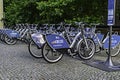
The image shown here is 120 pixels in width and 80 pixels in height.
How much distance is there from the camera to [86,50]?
330 inches

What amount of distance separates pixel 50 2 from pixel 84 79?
25.8ft

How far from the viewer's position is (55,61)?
26.1ft

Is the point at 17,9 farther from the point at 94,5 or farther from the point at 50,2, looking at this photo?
the point at 94,5

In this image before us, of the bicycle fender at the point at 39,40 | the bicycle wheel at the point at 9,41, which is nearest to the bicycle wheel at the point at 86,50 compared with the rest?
the bicycle fender at the point at 39,40

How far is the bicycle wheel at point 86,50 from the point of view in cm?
831

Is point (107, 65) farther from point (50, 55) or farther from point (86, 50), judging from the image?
point (50, 55)

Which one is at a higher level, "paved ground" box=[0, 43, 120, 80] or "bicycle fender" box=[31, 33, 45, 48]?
"bicycle fender" box=[31, 33, 45, 48]

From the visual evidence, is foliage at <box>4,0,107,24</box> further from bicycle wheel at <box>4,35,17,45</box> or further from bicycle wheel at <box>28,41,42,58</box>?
bicycle wheel at <box>28,41,42,58</box>

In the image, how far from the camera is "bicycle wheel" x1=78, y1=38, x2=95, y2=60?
831 centimetres

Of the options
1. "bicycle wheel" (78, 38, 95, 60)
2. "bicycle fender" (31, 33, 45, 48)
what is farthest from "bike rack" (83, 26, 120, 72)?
"bicycle fender" (31, 33, 45, 48)

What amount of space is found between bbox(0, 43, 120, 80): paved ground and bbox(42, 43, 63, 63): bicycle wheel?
125 mm

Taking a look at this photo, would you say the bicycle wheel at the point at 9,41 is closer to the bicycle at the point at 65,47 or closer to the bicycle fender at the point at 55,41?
the bicycle at the point at 65,47

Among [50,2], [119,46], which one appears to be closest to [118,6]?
[50,2]

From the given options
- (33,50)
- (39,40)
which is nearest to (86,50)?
(39,40)
